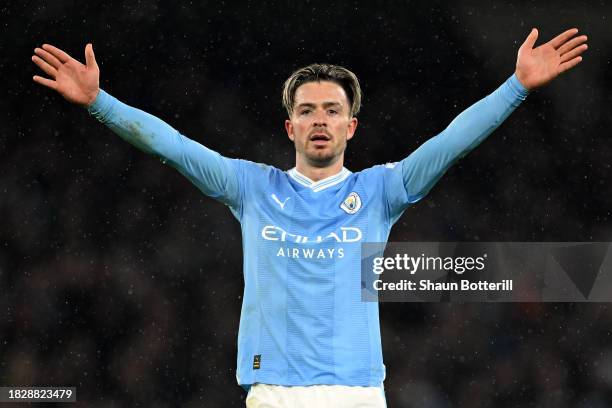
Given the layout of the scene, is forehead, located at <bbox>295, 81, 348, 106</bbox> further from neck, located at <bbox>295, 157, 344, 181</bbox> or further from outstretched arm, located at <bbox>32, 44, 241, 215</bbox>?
outstretched arm, located at <bbox>32, 44, 241, 215</bbox>

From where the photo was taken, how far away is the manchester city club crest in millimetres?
3094

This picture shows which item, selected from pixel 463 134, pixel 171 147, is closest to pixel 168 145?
pixel 171 147

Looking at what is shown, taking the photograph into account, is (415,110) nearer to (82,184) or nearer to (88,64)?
(82,184)

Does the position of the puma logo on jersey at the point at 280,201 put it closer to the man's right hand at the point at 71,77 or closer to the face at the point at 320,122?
the face at the point at 320,122

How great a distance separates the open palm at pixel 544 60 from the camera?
2.97 meters

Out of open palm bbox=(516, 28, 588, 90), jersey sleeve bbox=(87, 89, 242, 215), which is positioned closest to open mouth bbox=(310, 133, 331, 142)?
jersey sleeve bbox=(87, 89, 242, 215)

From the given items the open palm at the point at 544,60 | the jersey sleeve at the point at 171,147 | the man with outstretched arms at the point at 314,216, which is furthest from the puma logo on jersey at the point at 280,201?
the open palm at the point at 544,60

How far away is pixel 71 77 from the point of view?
2.96 meters

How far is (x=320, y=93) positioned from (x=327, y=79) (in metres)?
0.07

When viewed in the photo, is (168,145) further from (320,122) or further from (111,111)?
(320,122)

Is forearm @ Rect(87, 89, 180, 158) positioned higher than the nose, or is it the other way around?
the nose

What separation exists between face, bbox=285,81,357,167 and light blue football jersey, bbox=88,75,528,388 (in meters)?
0.10

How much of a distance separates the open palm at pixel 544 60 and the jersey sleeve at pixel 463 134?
0.04 metres

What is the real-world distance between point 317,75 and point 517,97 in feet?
2.27
